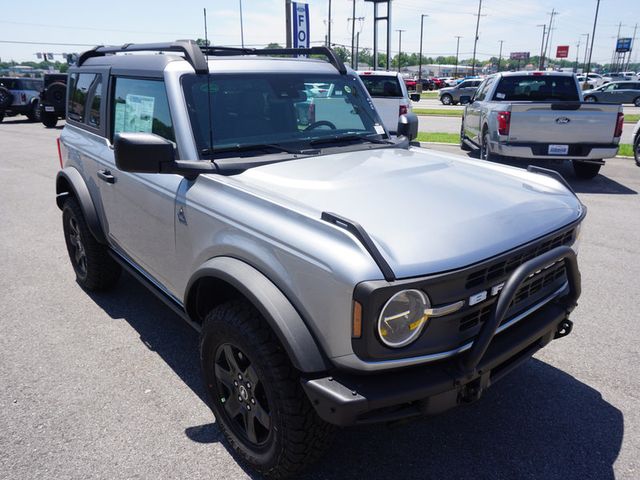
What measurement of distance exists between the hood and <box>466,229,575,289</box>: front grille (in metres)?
0.06

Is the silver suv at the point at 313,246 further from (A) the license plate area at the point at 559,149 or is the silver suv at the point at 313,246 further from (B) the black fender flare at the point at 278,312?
(A) the license plate area at the point at 559,149

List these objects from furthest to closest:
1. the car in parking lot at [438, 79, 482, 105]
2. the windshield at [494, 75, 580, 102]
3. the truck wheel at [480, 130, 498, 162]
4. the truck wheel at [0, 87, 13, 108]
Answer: the car in parking lot at [438, 79, 482, 105] → the truck wheel at [0, 87, 13, 108] → the windshield at [494, 75, 580, 102] → the truck wheel at [480, 130, 498, 162]

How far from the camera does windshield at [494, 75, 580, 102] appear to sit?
10.3 metres

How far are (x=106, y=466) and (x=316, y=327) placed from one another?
4.71ft

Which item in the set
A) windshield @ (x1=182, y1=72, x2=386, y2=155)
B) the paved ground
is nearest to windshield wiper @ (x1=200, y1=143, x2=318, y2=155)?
windshield @ (x1=182, y1=72, x2=386, y2=155)

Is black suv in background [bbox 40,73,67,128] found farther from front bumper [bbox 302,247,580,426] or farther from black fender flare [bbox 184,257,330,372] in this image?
front bumper [bbox 302,247,580,426]

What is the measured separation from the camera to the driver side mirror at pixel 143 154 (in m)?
2.56

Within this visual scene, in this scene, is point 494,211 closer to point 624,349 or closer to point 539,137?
point 624,349

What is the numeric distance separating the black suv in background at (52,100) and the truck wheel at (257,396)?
18936 mm

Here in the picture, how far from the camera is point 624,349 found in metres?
3.70

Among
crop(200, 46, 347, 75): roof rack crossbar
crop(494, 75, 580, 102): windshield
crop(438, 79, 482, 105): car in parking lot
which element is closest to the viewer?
crop(200, 46, 347, 75): roof rack crossbar

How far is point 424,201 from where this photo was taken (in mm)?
2467

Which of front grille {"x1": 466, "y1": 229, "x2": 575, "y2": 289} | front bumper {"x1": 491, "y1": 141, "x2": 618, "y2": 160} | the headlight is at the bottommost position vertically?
front bumper {"x1": 491, "y1": 141, "x2": 618, "y2": 160}

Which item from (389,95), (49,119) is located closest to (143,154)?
(389,95)
